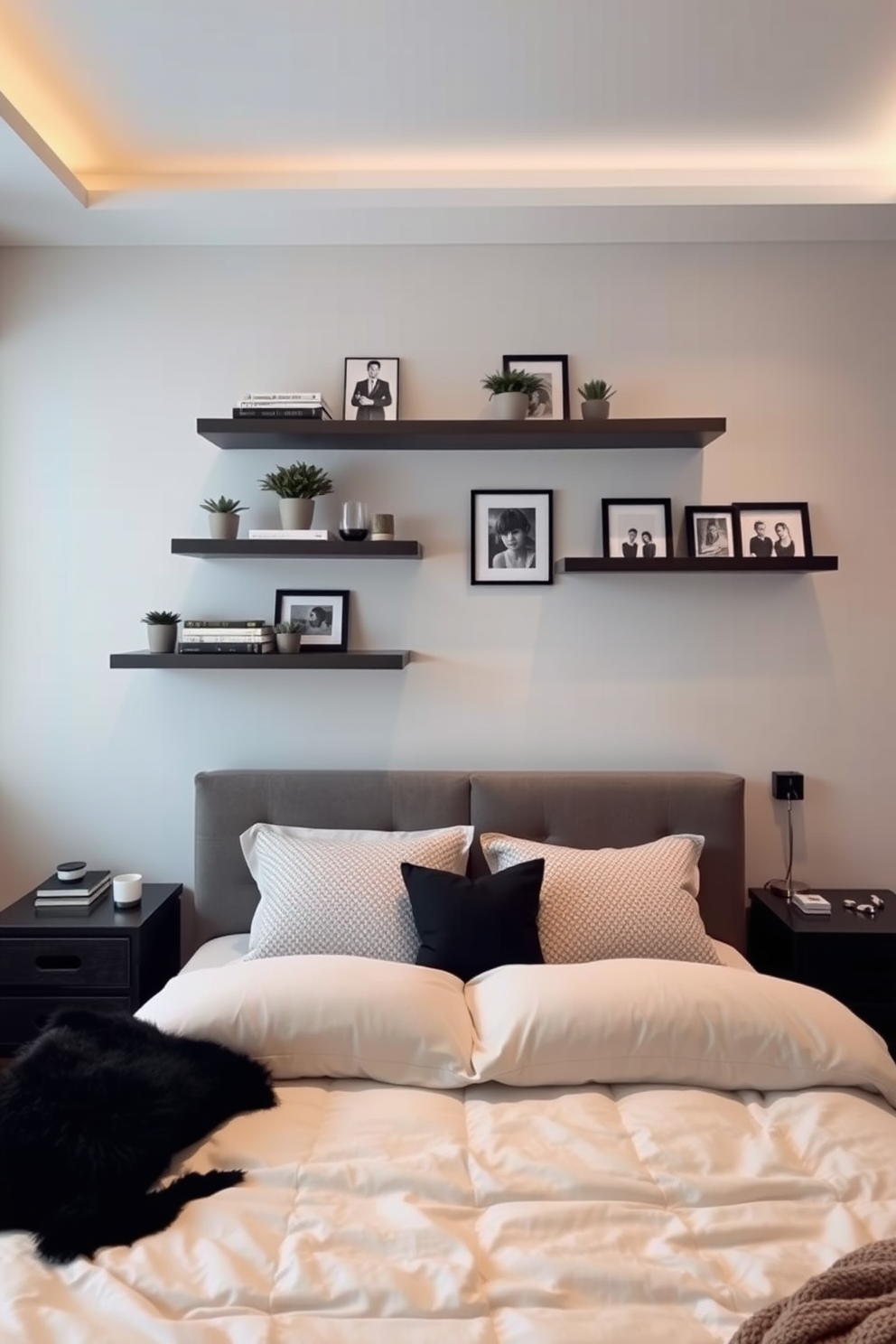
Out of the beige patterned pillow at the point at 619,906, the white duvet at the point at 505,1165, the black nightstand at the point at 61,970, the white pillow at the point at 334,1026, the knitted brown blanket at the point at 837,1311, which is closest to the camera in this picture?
the knitted brown blanket at the point at 837,1311

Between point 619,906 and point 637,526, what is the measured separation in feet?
3.83

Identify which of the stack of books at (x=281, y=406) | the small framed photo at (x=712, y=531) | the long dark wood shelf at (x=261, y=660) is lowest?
the long dark wood shelf at (x=261, y=660)

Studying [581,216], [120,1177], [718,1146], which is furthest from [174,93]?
[718,1146]

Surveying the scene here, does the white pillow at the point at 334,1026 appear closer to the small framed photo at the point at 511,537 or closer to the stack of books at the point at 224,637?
the stack of books at the point at 224,637

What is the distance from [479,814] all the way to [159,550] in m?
1.29

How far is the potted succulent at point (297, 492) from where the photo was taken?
2.75 metres

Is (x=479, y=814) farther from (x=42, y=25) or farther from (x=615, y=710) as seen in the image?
(x=42, y=25)

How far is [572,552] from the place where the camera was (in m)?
2.91

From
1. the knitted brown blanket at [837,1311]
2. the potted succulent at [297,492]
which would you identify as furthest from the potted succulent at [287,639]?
the knitted brown blanket at [837,1311]

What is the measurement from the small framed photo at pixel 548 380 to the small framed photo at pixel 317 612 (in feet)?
2.73

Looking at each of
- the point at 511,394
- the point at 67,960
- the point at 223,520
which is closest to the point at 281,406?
the point at 223,520

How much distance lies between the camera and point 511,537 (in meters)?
2.88

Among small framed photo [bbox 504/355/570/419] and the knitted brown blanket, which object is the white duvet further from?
small framed photo [bbox 504/355/570/419]

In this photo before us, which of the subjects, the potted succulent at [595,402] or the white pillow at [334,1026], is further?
the potted succulent at [595,402]
